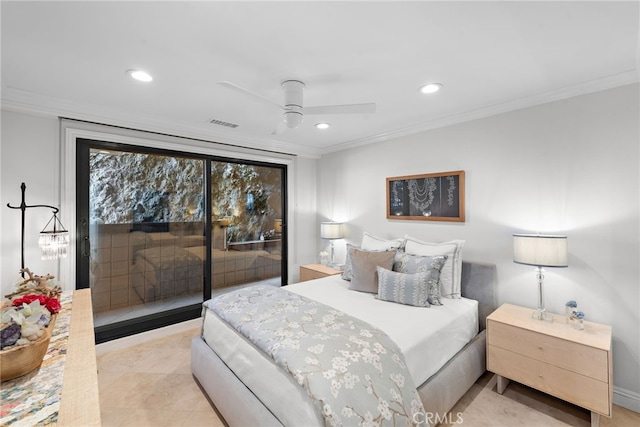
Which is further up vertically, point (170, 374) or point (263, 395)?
point (263, 395)

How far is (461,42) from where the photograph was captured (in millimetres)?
1732

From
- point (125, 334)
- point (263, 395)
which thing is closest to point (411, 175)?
point (263, 395)

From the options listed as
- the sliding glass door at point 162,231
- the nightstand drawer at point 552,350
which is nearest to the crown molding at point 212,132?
the sliding glass door at point 162,231

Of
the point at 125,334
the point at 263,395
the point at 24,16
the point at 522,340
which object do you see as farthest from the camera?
the point at 125,334

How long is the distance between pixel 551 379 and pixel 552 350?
8.1 inches

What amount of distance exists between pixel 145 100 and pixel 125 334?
8.08ft

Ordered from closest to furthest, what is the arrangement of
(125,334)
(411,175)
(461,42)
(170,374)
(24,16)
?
(24,16)
(461,42)
(170,374)
(125,334)
(411,175)

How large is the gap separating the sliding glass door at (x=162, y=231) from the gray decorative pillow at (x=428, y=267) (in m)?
2.21

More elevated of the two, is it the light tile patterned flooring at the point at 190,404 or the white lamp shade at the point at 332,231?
the white lamp shade at the point at 332,231

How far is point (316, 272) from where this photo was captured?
388cm

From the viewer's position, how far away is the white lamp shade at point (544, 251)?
2150 mm

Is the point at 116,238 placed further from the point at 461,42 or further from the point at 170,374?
the point at 461,42

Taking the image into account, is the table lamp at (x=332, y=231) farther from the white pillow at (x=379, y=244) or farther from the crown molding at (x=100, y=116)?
the crown molding at (x=100, y=116)

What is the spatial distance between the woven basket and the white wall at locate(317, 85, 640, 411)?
326 cm
